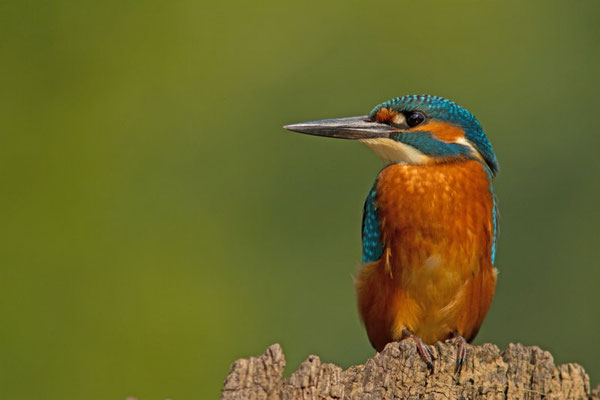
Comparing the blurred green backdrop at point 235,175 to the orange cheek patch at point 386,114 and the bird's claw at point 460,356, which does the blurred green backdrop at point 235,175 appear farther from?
the bird's claw at point 460,356

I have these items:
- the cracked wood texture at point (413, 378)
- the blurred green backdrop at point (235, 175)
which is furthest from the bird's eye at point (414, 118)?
the blurred green backdrop at point (235, 175)

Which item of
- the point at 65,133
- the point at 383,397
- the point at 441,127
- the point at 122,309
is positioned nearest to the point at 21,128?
the point at 65,133

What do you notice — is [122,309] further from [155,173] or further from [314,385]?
[314,385]

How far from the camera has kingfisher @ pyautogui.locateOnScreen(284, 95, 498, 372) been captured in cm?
473

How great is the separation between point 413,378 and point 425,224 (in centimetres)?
138

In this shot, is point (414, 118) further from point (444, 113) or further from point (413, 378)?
point (413, 378)

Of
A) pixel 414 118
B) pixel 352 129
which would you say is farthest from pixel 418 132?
pixel 352 129

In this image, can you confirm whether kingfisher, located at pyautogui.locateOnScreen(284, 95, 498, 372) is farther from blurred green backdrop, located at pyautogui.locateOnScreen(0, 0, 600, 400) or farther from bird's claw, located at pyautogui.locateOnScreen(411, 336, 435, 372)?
blurred green backdrop, located at pyautogui.locateOnScreen(0, 0, 600, 400)

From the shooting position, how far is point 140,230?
8.06 metres

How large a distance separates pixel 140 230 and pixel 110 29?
6.77 feet

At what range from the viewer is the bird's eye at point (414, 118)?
5051 millimetres

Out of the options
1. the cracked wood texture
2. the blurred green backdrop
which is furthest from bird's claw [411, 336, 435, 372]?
the blurred green backdrop

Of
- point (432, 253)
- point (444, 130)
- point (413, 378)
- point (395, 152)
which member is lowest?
point (413, 378)

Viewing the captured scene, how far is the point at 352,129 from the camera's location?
5051 millimetres
